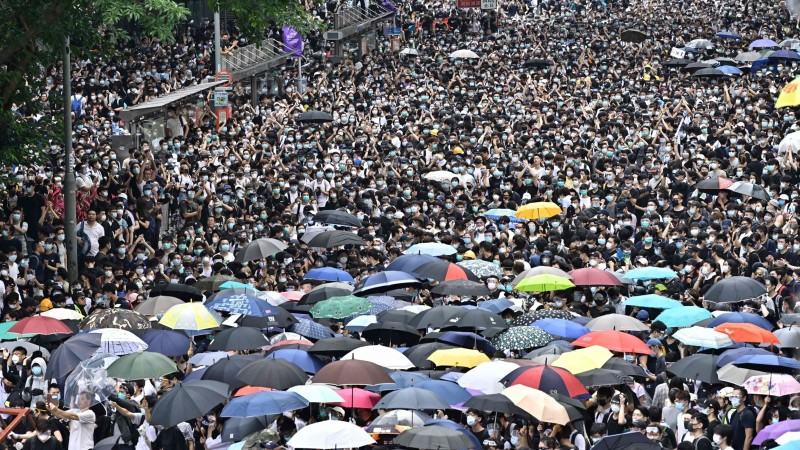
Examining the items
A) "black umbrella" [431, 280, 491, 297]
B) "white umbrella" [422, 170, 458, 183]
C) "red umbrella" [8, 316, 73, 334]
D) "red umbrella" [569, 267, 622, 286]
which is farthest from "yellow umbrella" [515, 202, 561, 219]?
"red umbrella" [8, 316, 73, 334]

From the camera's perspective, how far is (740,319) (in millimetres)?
16391

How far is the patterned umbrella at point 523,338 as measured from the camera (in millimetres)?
16078

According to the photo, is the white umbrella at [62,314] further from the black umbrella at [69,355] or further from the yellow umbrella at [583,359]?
the yellow umbrella at [583,359]

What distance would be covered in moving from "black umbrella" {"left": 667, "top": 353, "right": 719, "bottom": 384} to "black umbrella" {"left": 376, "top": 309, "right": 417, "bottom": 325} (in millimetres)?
3216

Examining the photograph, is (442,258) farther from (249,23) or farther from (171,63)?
(171,63)

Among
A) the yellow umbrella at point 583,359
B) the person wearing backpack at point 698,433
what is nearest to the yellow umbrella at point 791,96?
the yellow umbrella at point 583,359

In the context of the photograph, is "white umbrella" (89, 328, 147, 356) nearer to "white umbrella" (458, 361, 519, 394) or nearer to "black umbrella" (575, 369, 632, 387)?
"white umbrella" (458, 361, 519, 394)

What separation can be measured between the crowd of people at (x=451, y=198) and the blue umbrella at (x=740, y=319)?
0.96ft

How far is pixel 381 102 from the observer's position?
34.0 meters

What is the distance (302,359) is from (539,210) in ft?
28.3

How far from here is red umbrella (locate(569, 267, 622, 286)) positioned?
1892cm

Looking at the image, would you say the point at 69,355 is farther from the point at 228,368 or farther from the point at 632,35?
the point at 632,35

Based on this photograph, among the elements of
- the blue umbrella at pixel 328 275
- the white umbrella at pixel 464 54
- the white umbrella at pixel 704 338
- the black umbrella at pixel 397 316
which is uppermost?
the white umbrella at pixel 464 54

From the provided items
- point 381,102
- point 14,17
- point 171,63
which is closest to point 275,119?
point 381,102
